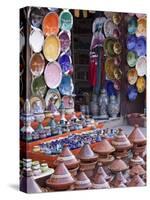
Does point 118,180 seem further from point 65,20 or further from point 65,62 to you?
point 65,20

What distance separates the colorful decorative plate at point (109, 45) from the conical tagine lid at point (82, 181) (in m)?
0.94

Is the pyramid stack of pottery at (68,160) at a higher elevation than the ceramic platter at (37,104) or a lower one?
lower

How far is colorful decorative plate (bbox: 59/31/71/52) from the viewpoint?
5.21 metres

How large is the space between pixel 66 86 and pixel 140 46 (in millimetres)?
732

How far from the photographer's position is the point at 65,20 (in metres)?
5.22

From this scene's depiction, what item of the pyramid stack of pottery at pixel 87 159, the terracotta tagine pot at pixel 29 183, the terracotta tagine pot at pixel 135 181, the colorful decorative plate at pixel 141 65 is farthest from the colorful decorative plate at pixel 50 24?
the terracotta tagine pot at pixel 135 181

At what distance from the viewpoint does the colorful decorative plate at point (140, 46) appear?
18.1ft

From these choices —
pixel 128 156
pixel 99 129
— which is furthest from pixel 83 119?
pixel 128 156

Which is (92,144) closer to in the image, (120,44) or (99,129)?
(99,129)

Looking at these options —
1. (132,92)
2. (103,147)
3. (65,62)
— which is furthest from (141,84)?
(65,62)

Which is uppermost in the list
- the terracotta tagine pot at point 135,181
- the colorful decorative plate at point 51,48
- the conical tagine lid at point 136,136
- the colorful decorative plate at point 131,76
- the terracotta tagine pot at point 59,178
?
the colorful decorative plate at point 51,48

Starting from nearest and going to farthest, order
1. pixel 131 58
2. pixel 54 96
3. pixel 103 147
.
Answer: pixel 54 96 → pixel 103 147 → pixel 131 58

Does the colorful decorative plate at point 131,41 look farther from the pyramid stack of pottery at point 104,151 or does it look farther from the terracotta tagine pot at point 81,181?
the terracotta tagine pot at point 81,181

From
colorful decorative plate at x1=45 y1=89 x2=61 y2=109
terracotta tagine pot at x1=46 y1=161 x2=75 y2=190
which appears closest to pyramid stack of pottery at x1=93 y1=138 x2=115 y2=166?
terracotta tagine pot at x1=46 y1=161 x2=75 y2=190
